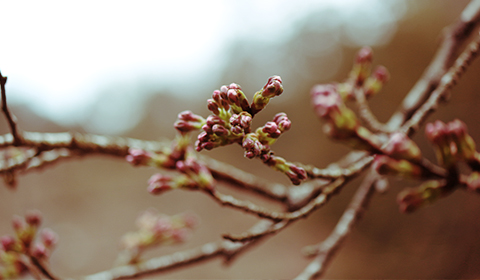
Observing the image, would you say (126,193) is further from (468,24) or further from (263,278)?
(468,24)

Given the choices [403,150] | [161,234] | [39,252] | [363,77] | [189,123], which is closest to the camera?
[403,150]

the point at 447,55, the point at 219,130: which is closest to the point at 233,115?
the point at 219,130

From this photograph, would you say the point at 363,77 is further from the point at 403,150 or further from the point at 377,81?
the point at 403,150

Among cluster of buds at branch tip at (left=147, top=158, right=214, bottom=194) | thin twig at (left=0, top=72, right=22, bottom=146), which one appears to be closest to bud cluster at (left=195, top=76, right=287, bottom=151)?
cluster of buds at branch tip at (left=147, top=158, right=214, bottom=194)

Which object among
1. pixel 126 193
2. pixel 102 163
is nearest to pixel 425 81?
pixel 126 193

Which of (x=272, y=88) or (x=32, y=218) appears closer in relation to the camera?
(x=272, y=88)

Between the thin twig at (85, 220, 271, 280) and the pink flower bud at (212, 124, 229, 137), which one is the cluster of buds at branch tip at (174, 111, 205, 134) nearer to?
the pink flower bud at (212, 124, 229, 137)
